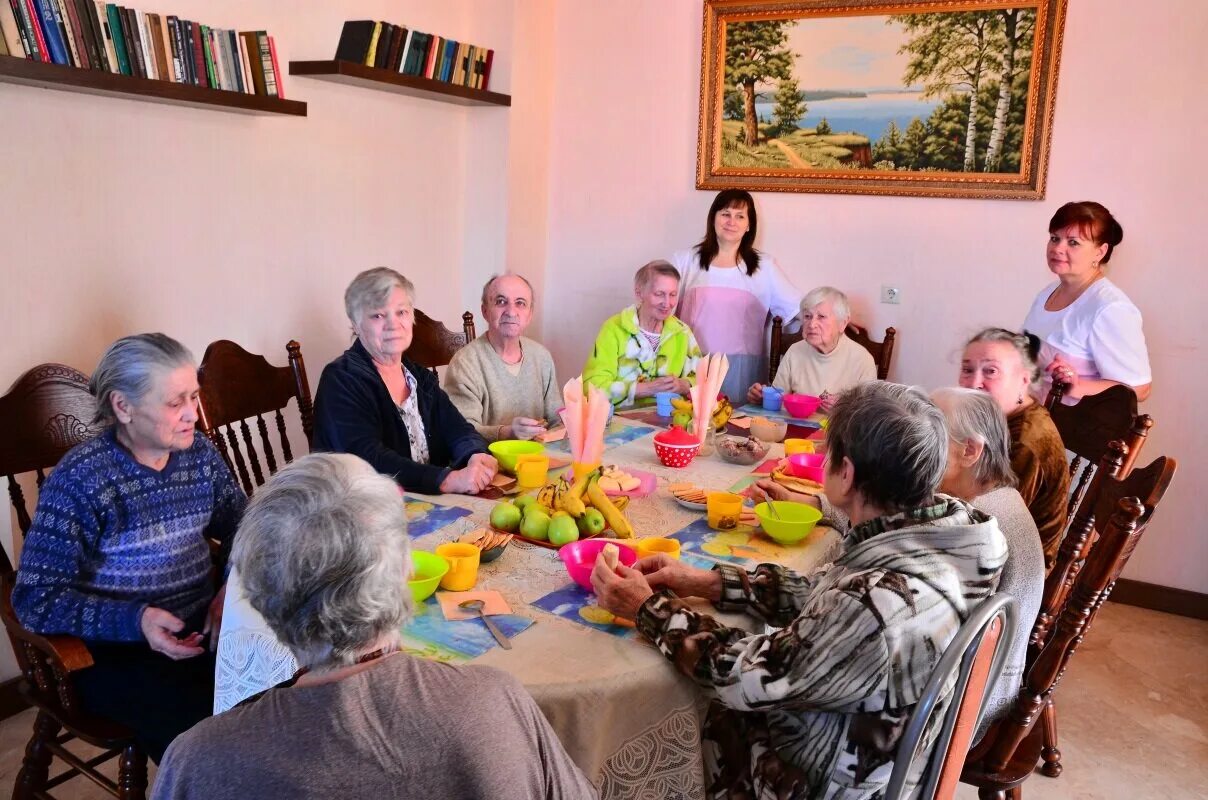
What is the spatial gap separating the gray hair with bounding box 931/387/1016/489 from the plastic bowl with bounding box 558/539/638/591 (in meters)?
0.63

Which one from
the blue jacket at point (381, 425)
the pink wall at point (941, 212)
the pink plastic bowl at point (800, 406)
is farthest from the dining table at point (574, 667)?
the pink wall at point (941, 212)

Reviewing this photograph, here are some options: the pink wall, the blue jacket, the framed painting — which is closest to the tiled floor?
the pink wall

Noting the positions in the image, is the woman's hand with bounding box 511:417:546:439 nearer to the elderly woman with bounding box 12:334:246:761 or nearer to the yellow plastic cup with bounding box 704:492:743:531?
the yellow plastic cup with bounding box 704:492:743:531

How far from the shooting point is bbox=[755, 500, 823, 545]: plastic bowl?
1.88 meters

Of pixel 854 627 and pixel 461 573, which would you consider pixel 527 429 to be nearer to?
pixel 461 573

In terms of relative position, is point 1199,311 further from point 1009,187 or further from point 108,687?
point 108,687

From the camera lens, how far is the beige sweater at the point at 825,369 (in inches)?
140

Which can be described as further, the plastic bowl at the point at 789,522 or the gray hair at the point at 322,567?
the plastic bowl at the point at 789,522

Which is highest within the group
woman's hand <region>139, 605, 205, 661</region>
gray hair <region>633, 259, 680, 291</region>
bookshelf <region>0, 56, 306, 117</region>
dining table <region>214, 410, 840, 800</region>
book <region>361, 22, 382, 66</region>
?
book <region>361, 22, 382, 66</region>

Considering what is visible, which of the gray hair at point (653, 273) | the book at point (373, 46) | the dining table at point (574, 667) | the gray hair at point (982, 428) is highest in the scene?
the book at point (373, 46)

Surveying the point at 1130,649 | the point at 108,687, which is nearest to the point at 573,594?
the point at 108,687

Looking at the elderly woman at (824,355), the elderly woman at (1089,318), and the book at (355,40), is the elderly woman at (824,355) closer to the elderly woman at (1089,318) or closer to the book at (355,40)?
the elderly woman at (1089,318)

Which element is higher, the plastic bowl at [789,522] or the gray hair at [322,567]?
the gray hair at [322,567]

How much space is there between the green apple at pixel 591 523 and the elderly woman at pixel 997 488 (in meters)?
0.65
